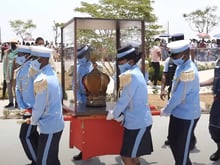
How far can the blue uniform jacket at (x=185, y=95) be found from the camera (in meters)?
4.24

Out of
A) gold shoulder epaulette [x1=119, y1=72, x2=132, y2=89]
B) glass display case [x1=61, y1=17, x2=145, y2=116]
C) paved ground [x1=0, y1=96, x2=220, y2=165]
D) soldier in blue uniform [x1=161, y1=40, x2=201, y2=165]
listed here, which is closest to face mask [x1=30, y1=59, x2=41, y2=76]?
glass display case [x1=61, y1=17, x2=145, y2=116]

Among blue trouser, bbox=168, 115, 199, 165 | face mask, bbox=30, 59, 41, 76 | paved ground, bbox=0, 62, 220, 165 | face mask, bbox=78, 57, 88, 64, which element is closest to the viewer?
face mask, bbox=30, 59, 41, 76

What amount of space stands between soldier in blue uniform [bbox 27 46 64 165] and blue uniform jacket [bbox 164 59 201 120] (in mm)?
1155

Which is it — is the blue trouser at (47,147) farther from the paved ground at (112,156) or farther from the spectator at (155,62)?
the spectator at (155,62)

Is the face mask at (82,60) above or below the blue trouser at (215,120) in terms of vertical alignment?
above

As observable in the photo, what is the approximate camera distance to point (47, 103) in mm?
3904

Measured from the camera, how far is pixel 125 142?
13.7ft

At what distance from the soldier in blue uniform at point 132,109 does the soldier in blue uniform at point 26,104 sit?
37.0 inches

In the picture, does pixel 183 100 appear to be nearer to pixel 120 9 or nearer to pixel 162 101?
pixel 162 101

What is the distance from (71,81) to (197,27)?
145ft

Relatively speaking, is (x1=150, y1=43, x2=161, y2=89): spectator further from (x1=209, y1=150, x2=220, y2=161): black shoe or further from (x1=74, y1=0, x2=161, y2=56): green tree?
(x1=209, y1=150, x2=220, y2=161): black shoe

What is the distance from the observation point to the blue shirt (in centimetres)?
397

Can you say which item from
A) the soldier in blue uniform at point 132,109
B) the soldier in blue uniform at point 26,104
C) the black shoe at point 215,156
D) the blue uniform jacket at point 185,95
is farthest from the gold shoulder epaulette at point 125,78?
the black shoe at point 215,156

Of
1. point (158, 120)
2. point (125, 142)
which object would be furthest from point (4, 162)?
point (158, 120)
